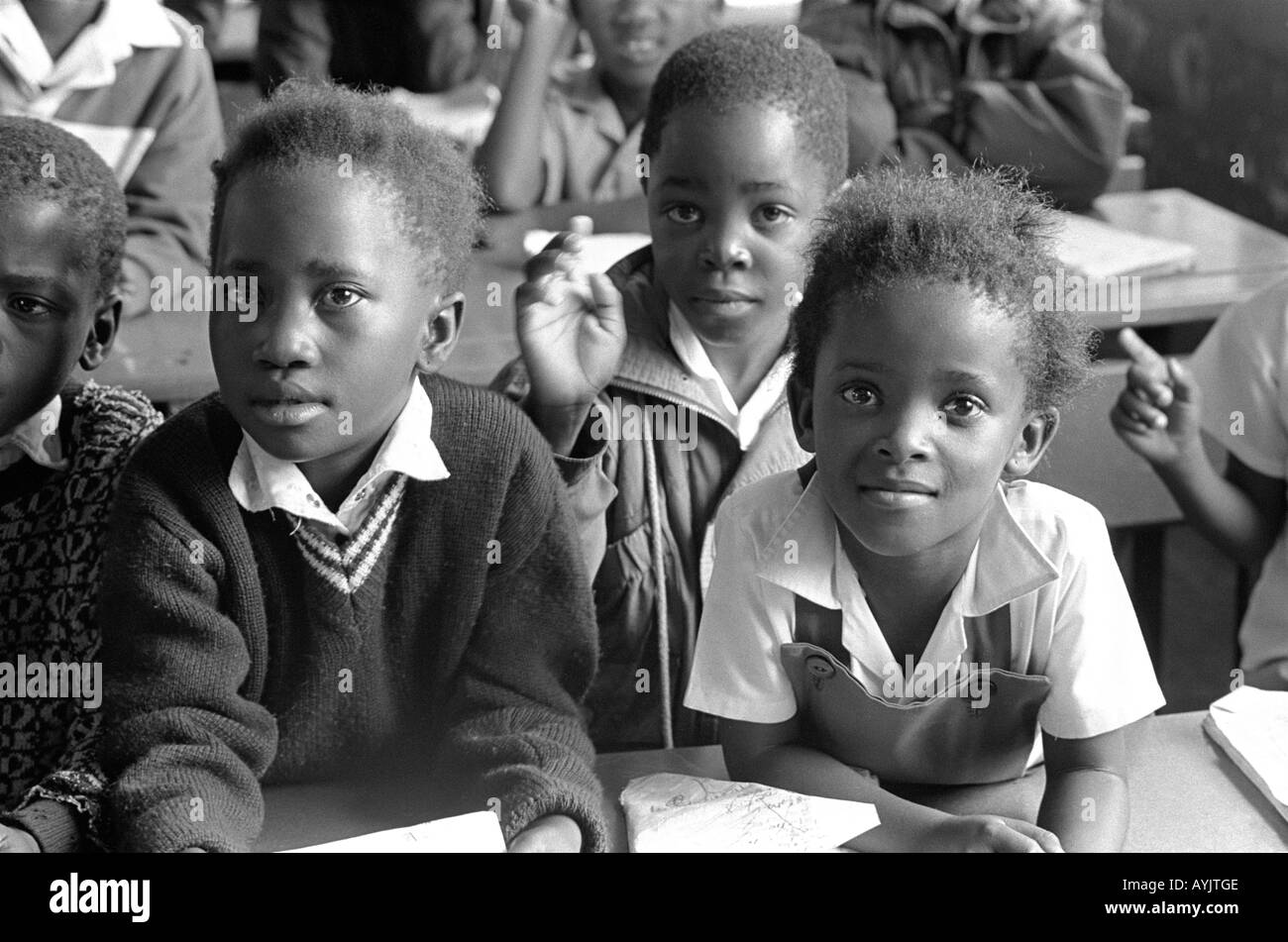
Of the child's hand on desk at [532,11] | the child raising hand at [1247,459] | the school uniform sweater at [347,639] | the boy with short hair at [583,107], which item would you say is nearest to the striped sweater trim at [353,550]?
the school uniform sweater at [347,639]

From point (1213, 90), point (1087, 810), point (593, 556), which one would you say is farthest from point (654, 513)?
point (1213, 90)

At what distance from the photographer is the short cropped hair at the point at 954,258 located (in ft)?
3.65

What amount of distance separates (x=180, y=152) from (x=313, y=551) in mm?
1379

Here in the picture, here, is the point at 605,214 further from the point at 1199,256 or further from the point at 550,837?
the point at 550,837

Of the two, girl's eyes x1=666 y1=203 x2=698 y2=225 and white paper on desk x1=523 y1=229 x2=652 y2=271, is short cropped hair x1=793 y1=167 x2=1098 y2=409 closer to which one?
girl's eyes x1=666 y1=203 x2=698 y2=225

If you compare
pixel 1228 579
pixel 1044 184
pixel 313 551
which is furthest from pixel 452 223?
pixel 1228 579

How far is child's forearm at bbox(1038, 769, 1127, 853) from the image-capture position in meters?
1.10

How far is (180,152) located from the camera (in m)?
2.35

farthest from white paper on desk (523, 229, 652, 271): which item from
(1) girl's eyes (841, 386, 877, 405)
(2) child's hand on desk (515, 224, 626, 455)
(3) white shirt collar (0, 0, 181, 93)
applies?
(1) girl's eyes (841, 386, 877, 405)

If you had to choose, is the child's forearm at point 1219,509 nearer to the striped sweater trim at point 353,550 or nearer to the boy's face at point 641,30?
the striped sweater trim at point 353,550

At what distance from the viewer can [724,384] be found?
60.2 inches

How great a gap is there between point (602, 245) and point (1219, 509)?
94 cm

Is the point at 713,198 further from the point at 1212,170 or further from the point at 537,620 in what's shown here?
the point at 1212,170

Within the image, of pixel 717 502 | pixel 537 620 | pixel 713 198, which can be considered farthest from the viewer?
pixel 717 502
